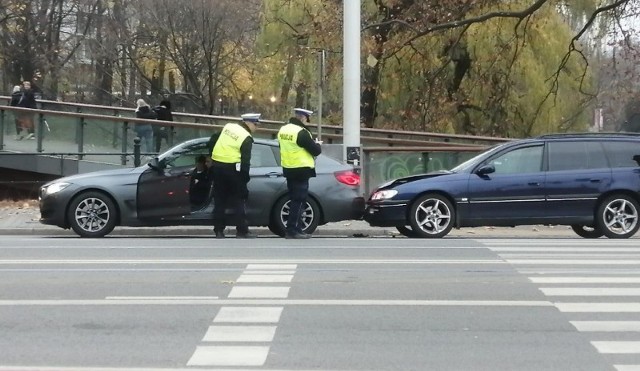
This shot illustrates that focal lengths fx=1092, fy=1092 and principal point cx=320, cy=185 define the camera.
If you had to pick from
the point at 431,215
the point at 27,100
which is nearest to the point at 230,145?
the point at 431,215

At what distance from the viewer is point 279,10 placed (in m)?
35.5

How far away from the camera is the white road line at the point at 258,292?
9.57 metres

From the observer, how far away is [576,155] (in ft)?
52.2

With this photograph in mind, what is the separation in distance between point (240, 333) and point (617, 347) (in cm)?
270

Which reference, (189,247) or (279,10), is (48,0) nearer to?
(279,10)

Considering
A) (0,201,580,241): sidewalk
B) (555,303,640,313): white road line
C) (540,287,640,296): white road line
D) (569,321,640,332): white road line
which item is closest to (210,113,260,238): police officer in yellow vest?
(0,201,580,241): sidewalk

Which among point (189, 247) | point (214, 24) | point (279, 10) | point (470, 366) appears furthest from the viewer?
point (214, 24)

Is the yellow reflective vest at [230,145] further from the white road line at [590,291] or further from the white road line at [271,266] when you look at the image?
the white road line at [590,291]

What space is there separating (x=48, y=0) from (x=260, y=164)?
33657 millimetres

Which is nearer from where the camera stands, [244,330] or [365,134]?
[244,330]

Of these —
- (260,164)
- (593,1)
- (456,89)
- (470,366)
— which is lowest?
(470,366)

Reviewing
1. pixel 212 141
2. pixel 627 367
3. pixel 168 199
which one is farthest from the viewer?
pixel 168 199

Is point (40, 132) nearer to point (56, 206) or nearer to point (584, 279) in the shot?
point (56, 206)

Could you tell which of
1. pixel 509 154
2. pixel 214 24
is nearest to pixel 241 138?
pixel 509 154
